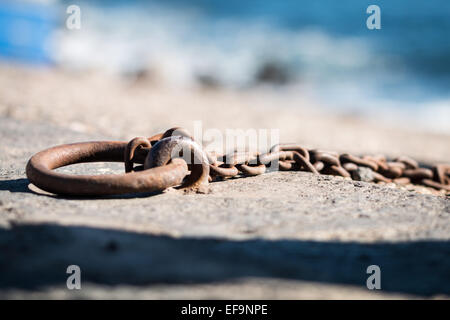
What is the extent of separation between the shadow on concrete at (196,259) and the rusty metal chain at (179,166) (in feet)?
1.08

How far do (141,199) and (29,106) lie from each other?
11.2 feet

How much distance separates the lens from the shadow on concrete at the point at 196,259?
135 cm

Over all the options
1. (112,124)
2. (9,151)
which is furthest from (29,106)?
(9,151)

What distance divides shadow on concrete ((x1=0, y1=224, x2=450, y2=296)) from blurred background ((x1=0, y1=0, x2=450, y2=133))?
772 cm

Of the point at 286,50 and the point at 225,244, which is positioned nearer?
the point at 225,244

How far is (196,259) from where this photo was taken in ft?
4.77

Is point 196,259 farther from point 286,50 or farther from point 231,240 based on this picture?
point 286,50

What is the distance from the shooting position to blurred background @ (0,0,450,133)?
10.5 meters

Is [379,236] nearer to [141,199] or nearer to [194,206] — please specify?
[194,206]

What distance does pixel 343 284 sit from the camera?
1.39 metres

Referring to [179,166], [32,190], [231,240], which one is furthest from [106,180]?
[231,240]

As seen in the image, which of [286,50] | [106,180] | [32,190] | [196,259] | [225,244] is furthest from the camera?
[286,50]

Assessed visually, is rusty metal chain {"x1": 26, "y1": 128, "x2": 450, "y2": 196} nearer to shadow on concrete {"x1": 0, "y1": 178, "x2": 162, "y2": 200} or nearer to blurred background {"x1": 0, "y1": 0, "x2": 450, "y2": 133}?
shadow on concrete {"x1": 0, "y1": 178, "x2": 162, "y2": 200}

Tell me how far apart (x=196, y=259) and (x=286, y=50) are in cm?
1585
